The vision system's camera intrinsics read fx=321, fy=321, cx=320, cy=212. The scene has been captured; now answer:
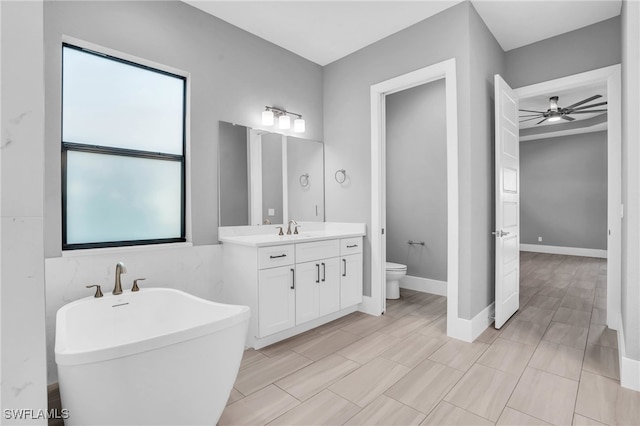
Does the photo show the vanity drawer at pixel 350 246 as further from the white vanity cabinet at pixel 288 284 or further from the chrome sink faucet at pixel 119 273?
the chrome sink faucet at pixel 119 273

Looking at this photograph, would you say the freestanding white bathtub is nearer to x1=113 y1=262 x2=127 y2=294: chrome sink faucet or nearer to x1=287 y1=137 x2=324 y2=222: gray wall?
x1=113 y1=262 x2=127 y2=294: chrome sink faucet

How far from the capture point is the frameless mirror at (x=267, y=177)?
289 cm

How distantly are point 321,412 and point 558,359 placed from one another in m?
1.83

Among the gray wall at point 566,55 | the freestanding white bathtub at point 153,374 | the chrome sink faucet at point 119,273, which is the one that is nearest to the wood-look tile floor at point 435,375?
the freestanding white bathtub at point 153,374

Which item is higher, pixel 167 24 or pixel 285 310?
pixel 167 24

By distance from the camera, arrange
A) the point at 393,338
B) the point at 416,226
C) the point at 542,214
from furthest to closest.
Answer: the point at 542,214, the point at 416,226, the point at 393,338

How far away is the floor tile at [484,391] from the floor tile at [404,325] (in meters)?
0.74

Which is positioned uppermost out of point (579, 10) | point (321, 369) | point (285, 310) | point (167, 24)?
point (579, 10)

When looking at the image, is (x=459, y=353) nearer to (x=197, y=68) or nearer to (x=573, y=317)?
(x=573, y=317)

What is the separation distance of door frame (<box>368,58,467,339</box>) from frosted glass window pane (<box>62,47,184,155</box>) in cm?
186

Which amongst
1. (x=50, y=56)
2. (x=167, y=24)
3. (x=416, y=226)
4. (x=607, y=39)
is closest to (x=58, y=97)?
(x=50, y=56)

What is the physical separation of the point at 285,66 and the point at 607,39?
3.02m

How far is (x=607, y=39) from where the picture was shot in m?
2.91

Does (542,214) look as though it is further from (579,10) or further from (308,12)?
(308,12)
